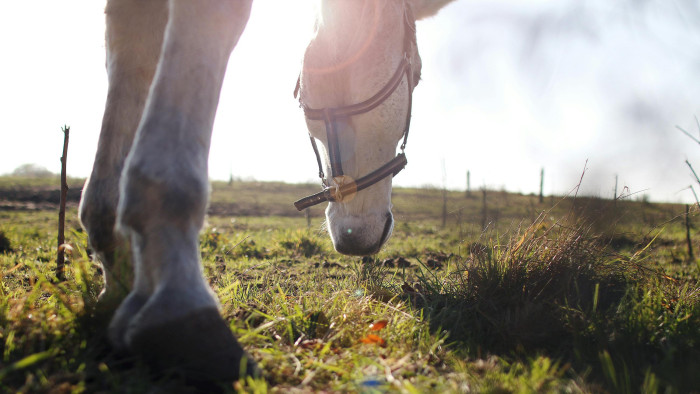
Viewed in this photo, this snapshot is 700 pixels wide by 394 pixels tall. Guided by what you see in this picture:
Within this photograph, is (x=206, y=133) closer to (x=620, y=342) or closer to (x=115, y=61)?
(x=115, y=61)

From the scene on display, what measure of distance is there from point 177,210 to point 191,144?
0.22 metres

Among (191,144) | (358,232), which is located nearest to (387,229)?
(358,232)

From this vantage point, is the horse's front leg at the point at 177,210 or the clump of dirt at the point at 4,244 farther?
the clump of dirt at the point at 4,244

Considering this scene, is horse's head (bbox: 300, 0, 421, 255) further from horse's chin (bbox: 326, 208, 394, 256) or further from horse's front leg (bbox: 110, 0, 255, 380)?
horse's front leg (bbox: 110, 0, 255, 380)

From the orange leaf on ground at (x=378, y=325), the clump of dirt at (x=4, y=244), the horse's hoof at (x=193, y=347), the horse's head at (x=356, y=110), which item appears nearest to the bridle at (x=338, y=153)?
the horse's head at (x=356, y=110)

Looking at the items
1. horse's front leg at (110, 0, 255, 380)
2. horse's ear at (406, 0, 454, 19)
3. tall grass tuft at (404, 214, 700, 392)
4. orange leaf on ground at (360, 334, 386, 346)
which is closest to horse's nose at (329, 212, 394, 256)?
tall grass tuft at (404, 214, 700, 392)

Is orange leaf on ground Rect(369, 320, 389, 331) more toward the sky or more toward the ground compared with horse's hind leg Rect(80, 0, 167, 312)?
more toward the ground

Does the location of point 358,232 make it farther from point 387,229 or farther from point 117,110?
point 117,110

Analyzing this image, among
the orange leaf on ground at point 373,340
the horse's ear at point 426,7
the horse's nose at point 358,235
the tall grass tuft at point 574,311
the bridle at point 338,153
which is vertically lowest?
the orange leaf on ground at point 373,340

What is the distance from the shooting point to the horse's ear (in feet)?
9.67

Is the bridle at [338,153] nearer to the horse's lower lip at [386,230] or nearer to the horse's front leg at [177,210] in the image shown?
the horse's lower lip at [386,230]

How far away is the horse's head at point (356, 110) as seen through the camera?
224cm

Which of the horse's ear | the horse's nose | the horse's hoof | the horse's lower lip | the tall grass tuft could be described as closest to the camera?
the horse's hoof

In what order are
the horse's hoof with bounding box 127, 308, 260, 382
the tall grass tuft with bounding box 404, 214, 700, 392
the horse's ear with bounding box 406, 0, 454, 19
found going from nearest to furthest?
the horse's hoof with bounding box 127, 308, 260, 382, the tall grass tuft with bounding box 404, 214, 700, 392, the horse's ear with bounding box 406, 0, 454, 19
